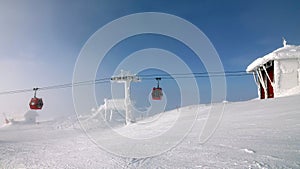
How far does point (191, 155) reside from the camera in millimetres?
4023

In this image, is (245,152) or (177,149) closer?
(245,152)

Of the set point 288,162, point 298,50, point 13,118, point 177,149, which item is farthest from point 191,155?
point 13,118

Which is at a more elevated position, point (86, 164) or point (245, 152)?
point (245, 152)

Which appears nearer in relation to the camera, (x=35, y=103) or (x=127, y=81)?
(x=35, y=103)

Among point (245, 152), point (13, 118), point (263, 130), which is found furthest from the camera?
point (13, 118)

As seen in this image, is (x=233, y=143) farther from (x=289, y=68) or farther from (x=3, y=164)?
(x=289, y=68)

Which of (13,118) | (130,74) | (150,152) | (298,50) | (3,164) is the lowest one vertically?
(13,118)

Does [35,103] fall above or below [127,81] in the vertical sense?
below

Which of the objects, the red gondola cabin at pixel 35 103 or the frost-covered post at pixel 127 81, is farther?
the frost-covered post at pixel 127 81

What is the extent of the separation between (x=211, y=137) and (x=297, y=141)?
6.41 feet

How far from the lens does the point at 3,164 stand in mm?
4773

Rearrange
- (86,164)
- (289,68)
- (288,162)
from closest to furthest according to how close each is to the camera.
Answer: (288,162)
(86,164)
(289,68)

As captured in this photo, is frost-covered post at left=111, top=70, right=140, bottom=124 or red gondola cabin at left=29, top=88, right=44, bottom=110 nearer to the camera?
red gondola cabin at left=29, top=88, right=44, bottom=110

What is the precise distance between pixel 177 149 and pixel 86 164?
6.28 feet
